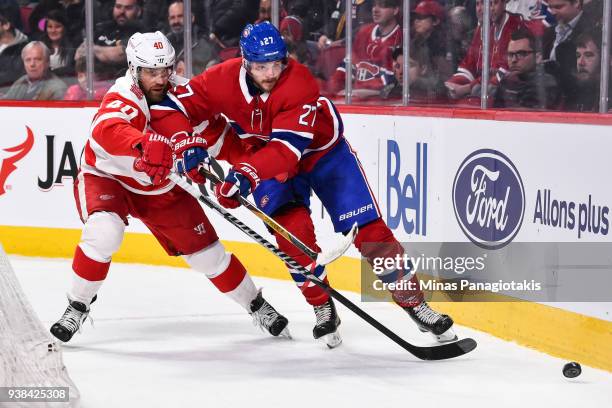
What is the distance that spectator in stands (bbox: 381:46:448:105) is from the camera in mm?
5340

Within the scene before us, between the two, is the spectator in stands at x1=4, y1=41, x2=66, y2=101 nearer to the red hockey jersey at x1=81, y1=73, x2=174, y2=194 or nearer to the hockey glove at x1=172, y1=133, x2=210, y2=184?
the red hockey jersey at x1=81, y1=73, x2=174, y2=194

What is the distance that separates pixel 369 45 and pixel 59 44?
2.10m

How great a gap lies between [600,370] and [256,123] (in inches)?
58.4

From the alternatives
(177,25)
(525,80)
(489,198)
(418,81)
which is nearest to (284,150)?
(489,198)

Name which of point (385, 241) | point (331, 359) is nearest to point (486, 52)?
point (385, 241)

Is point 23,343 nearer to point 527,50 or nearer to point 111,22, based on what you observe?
point 527,50

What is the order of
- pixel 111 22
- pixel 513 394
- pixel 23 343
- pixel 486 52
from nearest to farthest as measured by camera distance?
pixel 23 343, pixel 513 394, pixel 486 52, pixel 111 22

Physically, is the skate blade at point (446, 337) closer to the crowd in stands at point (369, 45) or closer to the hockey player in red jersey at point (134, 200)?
the hockey player in red jersey at point (134, 200)

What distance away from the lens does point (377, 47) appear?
19.1ft

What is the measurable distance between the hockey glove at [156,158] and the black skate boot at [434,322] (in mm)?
1038

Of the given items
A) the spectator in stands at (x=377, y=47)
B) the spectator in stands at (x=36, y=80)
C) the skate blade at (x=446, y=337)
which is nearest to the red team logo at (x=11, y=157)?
the spectator in stands at (x=36, y=80)

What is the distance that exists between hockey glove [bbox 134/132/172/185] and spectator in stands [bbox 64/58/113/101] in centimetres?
294

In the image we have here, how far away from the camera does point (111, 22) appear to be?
22.7ft

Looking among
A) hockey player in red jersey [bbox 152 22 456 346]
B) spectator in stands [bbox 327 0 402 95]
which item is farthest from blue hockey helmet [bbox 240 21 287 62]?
spectator in stands [bbox 327 0 402 95]
